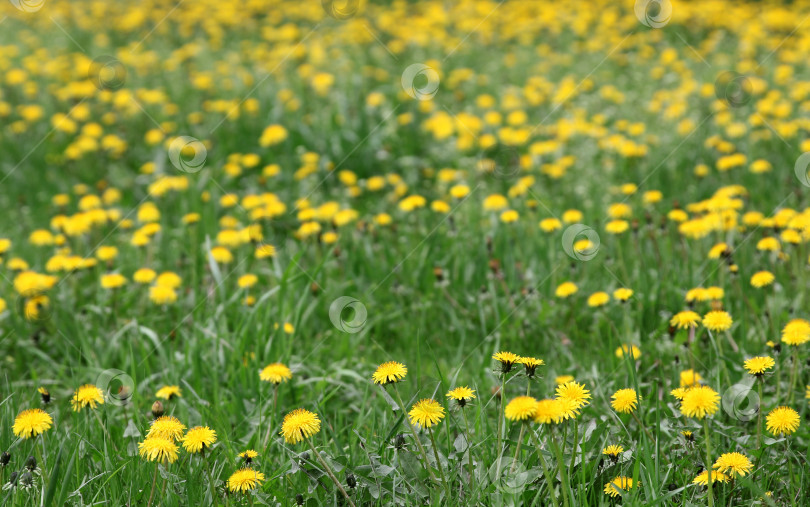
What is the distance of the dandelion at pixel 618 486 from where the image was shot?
180cm

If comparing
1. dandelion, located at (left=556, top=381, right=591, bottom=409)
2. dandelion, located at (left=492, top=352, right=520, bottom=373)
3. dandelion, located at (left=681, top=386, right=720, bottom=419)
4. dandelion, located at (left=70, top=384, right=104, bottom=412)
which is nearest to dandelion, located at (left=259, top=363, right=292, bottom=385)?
dandelion, located at (left=70, top=384, right=104, bottom=412)

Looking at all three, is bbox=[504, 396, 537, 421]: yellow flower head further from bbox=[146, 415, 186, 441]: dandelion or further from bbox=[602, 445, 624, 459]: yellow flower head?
bbox=[146, 415, 186, 441]: dandelion

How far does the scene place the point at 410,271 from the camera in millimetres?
3432

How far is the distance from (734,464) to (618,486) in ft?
0.93

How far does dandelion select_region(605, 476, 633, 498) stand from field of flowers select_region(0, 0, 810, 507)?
0.5 inches

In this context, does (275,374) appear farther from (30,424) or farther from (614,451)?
(614,451)

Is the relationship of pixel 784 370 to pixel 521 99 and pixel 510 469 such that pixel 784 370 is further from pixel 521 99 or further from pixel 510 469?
pixel 521 99

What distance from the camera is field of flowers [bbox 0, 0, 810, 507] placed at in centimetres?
192

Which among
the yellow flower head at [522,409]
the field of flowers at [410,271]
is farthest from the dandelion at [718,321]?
the yellow flower head at [522,409]

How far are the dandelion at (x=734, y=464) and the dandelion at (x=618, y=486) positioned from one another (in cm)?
21

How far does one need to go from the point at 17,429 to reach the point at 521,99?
15.4 feet

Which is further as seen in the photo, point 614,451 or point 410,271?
point 410,271

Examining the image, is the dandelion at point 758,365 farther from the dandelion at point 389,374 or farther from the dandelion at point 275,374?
the dandelion at point 275,374

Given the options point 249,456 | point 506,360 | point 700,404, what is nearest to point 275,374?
point 249,456
